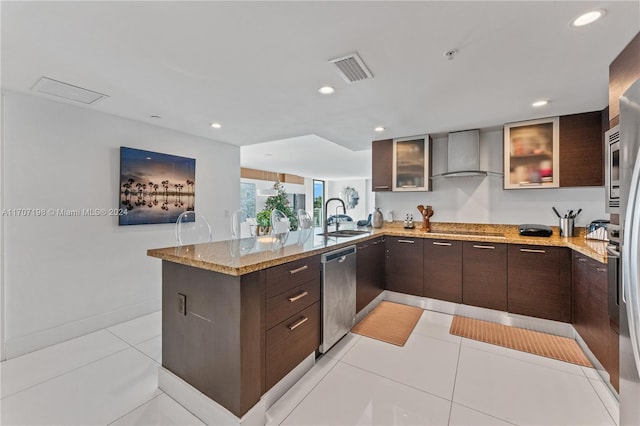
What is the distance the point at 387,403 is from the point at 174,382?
1.42 m

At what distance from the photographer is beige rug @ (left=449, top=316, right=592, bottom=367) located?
7.52 feet

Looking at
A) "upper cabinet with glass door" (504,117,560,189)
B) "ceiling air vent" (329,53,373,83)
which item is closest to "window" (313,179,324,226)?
"upper cabinet with glass door" (504,117,560,189)

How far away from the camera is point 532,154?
3076 millimetres

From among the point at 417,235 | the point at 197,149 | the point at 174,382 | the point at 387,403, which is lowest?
the point at 387,403

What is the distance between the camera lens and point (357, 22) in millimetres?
1470

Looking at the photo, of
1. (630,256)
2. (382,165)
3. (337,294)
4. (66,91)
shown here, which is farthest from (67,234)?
(630,256)

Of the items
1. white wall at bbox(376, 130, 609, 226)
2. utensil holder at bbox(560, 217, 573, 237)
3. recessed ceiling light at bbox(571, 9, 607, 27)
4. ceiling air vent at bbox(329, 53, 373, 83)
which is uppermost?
ceiling air vent at bbox(329, 53, 373, 83)

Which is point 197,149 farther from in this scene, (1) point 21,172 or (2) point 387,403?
(2) point 387,403

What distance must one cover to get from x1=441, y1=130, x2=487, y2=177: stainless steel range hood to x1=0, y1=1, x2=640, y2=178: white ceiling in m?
0.52

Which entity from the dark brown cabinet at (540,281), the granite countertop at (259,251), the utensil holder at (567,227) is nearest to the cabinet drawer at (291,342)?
the granite countertop at (259,251)

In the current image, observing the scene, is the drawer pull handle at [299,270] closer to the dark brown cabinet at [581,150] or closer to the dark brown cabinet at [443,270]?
the dark brown cabinet at [443,270]

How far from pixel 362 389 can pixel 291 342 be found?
1.99 ft

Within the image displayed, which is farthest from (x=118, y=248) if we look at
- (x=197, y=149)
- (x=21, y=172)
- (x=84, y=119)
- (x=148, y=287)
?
(x=197, y=149)

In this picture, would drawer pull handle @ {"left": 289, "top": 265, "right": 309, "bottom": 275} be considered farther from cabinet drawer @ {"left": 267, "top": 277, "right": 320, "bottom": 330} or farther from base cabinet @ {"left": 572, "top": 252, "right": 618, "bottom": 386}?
base cabinet @ {"left": 572, "top": 252, "right": 618, "bottom": 386}
